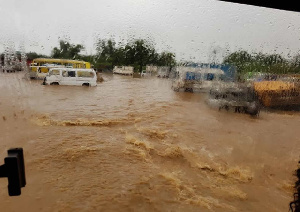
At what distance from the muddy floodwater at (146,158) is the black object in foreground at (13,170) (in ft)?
8.40

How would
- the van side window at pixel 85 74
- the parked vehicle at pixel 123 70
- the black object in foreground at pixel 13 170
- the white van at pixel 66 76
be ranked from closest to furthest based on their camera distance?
the black object in foreground at pixel 13 170
the white van at pixel 66 76
the van side window at pixel 85 74
the parked vehicle at pixel 123 70

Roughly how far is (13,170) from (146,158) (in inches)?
166

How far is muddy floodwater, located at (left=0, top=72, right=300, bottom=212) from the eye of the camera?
3.70 m

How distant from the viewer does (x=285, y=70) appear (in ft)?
34.0

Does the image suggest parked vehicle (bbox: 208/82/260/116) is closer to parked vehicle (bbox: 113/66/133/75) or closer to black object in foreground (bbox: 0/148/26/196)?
black object in foreground (bbox: 0/148/26/196)

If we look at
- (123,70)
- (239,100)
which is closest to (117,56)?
(123,70)

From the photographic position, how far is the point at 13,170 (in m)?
1.12

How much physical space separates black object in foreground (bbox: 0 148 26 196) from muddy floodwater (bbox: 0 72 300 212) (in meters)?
2.56

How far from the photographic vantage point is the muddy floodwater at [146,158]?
3.70 m

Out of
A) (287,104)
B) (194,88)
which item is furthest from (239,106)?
(194,88)

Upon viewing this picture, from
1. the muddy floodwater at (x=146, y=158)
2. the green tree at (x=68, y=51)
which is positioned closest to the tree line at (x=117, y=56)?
the green tree at (x=68, y=51)

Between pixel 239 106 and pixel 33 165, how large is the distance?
8865 mm

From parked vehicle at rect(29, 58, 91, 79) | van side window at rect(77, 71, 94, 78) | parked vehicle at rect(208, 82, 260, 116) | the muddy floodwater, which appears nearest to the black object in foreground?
the muddy floodwater

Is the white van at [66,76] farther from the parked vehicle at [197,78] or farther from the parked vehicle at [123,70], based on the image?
the parked vehicle at [123,70]
